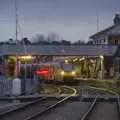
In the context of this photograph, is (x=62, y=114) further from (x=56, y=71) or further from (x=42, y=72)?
(x=56, y=71)

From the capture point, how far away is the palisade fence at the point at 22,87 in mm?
37688

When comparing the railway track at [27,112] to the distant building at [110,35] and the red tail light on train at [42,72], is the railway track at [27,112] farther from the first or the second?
the distant building at [110,35]

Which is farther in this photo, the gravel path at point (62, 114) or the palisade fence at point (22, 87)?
the palisade fence at point (22, 87)

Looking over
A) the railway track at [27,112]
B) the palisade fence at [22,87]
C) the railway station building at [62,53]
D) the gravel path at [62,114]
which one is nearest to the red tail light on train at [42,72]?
the railway station building at [62,53]

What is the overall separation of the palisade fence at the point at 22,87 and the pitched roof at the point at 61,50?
116ft

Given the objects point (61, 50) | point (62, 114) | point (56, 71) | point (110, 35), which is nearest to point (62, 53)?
point (61, 50)

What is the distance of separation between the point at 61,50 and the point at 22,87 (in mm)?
41171

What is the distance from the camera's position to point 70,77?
75.1 metres

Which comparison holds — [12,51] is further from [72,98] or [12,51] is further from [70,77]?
[72,98]

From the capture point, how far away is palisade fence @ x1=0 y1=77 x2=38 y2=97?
37688 millimetres

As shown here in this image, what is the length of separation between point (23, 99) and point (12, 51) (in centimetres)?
4582

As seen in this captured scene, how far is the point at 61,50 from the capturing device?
81375 millimetres

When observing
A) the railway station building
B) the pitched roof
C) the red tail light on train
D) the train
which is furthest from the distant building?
the red tail light on train

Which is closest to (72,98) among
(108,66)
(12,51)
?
(12,51)
